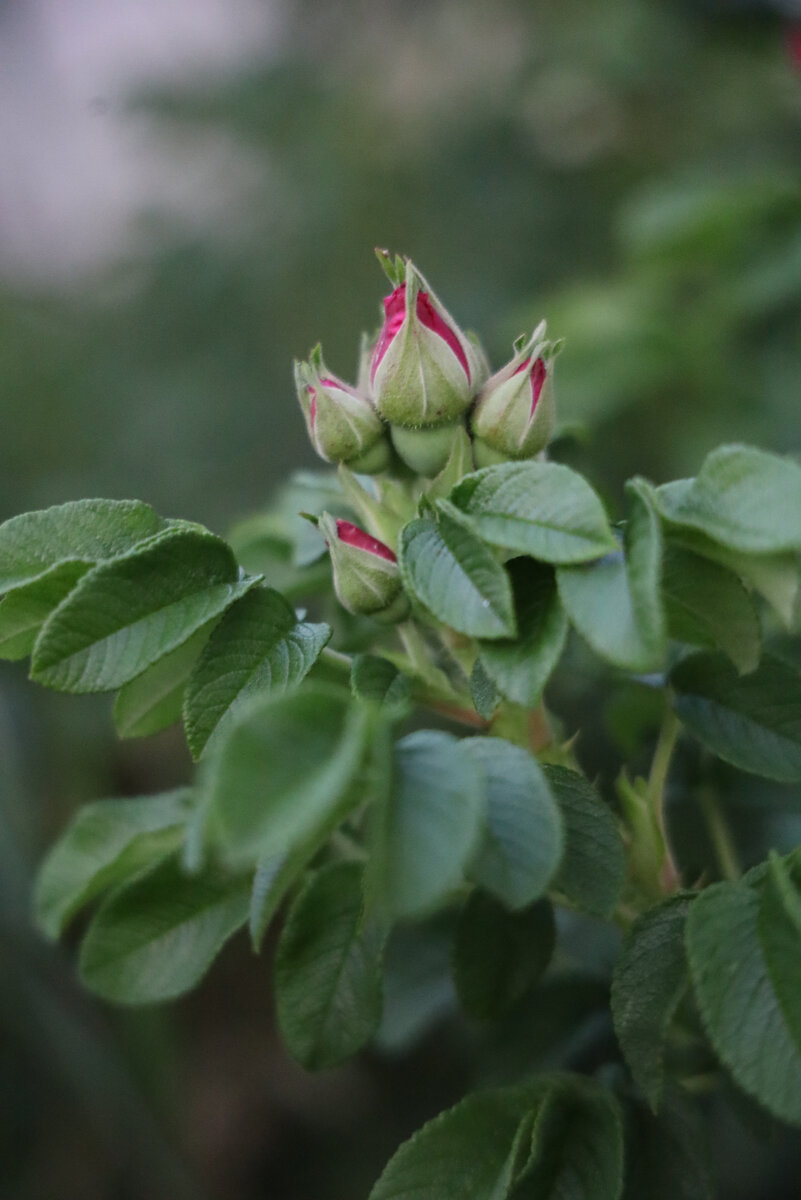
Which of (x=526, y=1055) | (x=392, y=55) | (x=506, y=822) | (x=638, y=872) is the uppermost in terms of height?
Answer: (x=392, y=55)

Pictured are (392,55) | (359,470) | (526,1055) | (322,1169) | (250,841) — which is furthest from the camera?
(392,55)

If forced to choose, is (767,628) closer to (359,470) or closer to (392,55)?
(359,470)

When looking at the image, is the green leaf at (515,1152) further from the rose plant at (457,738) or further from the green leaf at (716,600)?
the green leaf at (716,600)

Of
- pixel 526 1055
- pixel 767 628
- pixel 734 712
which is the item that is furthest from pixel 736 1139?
pixel 734 712

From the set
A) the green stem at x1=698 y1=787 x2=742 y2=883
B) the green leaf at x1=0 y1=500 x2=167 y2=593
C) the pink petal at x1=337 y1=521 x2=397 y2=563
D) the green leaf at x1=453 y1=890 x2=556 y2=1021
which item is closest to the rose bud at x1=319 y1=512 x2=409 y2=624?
the pink petal at x1=337 y1=521 x2=397 y2=563

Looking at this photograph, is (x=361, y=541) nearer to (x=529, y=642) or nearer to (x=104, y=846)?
(x=529, y=642)

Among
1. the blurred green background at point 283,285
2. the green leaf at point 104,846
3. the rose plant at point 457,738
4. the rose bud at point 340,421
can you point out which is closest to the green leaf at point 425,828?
the rose plant at point 457,738

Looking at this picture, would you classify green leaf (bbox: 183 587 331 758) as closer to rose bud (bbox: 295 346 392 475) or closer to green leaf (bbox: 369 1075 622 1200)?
rose bud (bbox: 295 346 392 475)
